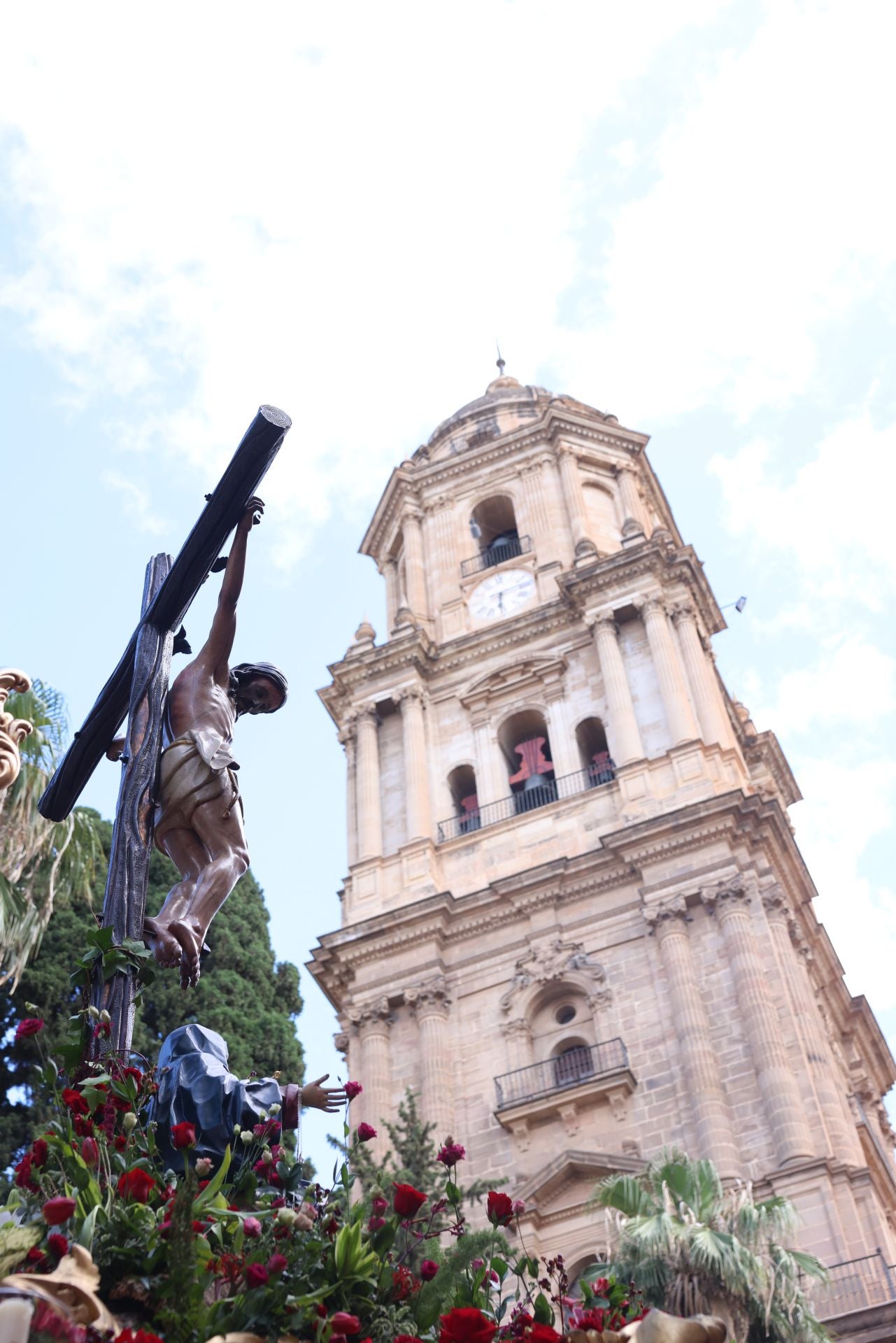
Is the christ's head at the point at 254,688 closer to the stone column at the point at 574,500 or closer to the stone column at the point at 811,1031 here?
the stone column at the point at 811,1031

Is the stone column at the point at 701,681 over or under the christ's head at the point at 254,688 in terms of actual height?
over

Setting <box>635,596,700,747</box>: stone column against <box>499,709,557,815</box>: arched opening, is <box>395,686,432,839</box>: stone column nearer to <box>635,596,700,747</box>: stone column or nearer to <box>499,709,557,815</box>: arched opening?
<box>499,709,557,815</box>: arched opening

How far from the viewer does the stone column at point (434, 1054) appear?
26.8 m

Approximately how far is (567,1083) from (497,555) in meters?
16.5

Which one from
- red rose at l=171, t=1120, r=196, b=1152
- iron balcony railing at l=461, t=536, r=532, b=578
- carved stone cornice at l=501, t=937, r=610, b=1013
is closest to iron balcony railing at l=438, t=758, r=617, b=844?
carved stone cornice at l=501, t=937, r=610, b=1013

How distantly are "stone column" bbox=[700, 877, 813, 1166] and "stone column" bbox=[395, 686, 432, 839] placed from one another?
718 cm

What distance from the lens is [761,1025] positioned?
25.4 meters

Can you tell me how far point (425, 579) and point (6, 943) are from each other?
24835 mm

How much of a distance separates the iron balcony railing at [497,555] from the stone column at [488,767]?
550cm

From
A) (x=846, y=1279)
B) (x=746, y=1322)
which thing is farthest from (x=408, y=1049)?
(x=746, y=1322)

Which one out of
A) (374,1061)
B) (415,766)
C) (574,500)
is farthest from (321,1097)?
(574,500)

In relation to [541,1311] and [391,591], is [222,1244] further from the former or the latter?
[391,591]

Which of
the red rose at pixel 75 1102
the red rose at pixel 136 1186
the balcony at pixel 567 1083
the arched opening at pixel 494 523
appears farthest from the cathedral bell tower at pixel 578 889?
the red rose at pixel 136 1186

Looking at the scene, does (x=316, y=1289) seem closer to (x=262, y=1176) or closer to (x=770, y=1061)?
(x=262, y=1176)
